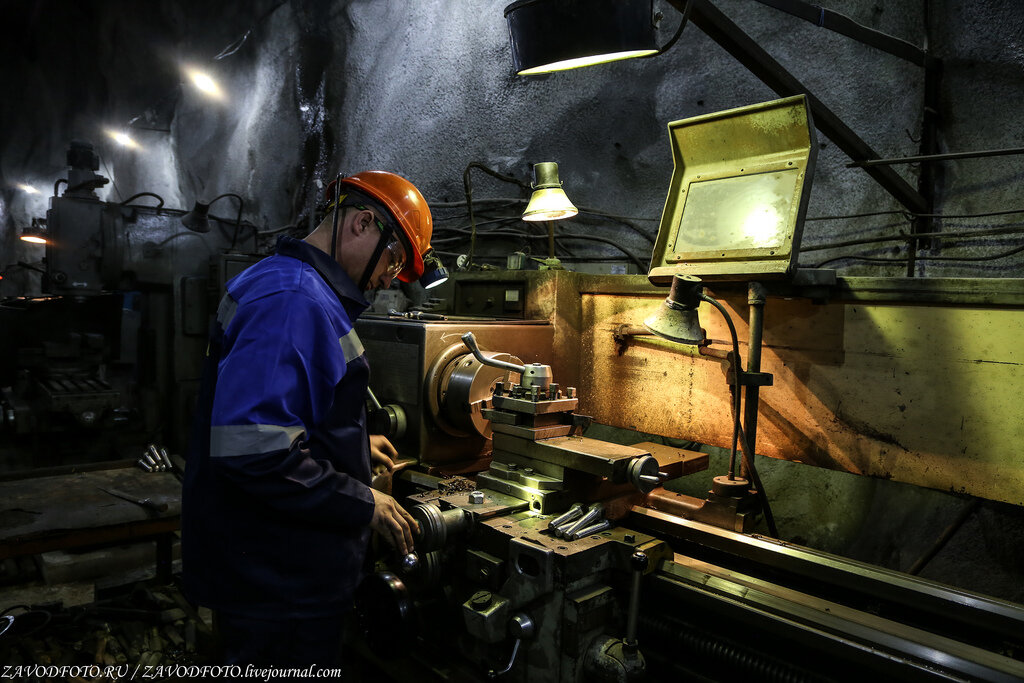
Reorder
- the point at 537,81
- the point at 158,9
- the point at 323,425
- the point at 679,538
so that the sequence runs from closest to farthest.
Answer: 1. the point at 323,425
2. the point at 679,538
3. the point at 537,81
4. the point at 158,9

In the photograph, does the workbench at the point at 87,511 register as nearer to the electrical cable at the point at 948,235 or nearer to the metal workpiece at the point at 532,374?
the metal workpiece at the point at 532,374

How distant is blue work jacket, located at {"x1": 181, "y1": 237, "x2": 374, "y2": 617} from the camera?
101 cm

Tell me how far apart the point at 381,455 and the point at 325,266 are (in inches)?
26.2

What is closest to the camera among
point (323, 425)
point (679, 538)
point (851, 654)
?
point (851, 654)

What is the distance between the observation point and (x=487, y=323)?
6.67ft

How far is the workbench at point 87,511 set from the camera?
78.9 inches

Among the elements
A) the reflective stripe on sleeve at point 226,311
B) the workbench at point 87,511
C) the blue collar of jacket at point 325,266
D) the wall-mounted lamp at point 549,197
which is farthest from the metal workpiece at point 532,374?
the workbench at point 87,511

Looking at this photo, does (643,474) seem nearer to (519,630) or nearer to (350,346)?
(519,630)

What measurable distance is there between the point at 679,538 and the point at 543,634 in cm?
51

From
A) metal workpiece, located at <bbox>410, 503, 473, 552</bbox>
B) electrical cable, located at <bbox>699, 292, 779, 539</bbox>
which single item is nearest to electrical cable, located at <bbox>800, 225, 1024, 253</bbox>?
electrical cable, located at <bbox>699, 292, 779, 539</bbox>

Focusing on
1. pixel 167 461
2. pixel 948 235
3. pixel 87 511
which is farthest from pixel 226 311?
pixel 948 235

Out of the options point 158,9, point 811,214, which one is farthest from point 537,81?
point 158,9

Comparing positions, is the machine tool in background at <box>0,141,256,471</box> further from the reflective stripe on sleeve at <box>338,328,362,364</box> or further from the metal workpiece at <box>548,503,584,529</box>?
the metal workpiece at <box>548,503,584,529</box>

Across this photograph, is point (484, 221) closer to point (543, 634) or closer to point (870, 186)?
point (870, 186)
